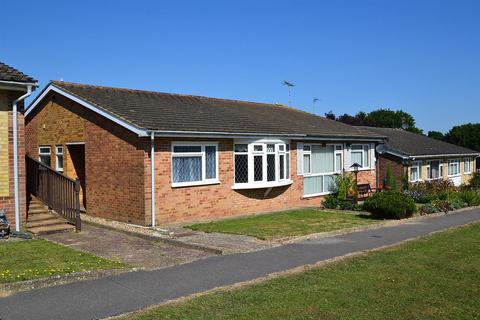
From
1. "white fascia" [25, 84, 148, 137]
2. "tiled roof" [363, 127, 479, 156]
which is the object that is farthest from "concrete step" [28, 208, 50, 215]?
"tiled roof" [363, 127, 479, 156]

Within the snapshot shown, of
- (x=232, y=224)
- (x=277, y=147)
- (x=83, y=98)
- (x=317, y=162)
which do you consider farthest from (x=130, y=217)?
(x=317, y=162)

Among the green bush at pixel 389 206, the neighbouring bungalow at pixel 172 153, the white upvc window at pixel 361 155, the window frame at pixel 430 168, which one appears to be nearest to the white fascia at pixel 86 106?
the neighbouring bungalow at pixel 172 153

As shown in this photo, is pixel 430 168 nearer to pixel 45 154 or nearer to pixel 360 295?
pixel 45 154

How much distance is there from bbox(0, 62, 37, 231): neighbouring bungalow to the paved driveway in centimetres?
111

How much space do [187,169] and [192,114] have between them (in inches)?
112

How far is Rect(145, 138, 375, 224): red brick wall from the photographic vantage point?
13953 millimetres

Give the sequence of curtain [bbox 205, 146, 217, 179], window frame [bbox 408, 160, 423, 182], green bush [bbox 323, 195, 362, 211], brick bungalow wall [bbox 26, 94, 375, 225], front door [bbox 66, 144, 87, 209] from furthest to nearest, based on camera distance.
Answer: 1. window frame [bbox 408, 160, 423, 182]
2. green bush [bbox 323, 195, 362, 211]
3. front door [bbox 66, 144, 87, 209]
4. curtain [bbox 205, 146, 217, 179]
5. brick bungalow wall [bbox 26, 94, 375, 225]

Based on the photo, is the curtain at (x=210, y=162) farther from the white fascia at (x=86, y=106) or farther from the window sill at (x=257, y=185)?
the white fascia at (x=86, y=106)

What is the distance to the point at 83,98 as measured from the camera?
50.6 ft

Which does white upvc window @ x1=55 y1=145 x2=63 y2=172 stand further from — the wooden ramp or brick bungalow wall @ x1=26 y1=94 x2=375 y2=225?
the wooden ramp

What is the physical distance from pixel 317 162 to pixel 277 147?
11.9 ft

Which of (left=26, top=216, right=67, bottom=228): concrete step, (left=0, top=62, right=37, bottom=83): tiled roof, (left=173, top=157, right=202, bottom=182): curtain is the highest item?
(left=0, top=62, right=37, bottom=83): tiled roof

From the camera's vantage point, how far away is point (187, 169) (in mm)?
14781

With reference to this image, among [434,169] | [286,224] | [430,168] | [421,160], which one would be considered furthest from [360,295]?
[434,169]
